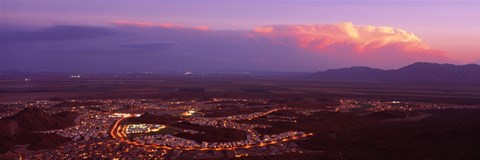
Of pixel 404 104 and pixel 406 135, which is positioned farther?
pixel 404 104

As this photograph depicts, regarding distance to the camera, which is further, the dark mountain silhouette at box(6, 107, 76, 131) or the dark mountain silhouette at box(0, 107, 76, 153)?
the dark mountain silhouette at box(6, 107, 76, 131)

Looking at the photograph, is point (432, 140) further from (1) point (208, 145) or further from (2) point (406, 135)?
(1) point (208, 145)

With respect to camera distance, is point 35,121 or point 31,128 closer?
point 31,128

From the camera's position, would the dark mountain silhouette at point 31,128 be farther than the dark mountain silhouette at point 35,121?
No

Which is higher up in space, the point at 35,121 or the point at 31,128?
the point at 35,121

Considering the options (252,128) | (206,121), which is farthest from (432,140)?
(206,121)

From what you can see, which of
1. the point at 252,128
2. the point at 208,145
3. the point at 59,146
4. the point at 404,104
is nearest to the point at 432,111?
the point at 404,104

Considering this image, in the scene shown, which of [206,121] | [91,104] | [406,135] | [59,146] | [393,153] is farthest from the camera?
[91,104]

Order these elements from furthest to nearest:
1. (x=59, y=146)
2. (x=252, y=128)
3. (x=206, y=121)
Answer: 1. (x=206, y=121)
2. (x=252, y=128)
3. (x=59, y=146)

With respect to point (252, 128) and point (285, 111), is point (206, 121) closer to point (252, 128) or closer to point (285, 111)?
point (252, 128)
